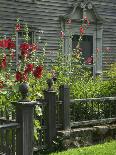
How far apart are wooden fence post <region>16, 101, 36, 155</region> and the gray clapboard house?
8.92 metres

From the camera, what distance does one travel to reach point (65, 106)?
352 inches

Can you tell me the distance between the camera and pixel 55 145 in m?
8.69

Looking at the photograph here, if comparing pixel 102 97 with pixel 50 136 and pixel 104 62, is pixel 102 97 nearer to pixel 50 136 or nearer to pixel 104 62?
pixel 50 136

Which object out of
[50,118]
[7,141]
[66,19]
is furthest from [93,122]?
[66,19]

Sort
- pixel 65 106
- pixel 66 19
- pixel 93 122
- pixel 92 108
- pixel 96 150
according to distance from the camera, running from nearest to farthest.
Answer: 1. pixel 96 150
2. pixel 65 106
3. pixel 93 122
4. pixel 92 108
5. pixel 66 19

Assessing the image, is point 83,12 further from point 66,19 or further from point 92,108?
point 92,108

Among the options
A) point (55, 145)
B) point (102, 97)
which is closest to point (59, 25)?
point (102, 97)

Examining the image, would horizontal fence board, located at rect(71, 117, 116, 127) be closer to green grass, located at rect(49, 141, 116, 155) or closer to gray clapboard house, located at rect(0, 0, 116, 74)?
green grass, located at rect(49, 141, 116, 155)

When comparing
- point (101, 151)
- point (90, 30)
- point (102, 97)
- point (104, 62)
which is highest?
point (90, 30)

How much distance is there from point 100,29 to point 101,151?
32.0 ft

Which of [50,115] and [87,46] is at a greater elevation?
[87,46]

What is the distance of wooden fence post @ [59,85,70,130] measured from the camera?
29.2ft

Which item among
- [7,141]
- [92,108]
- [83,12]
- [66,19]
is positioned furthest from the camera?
[83,12]

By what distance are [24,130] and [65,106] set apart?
303 centimetres
